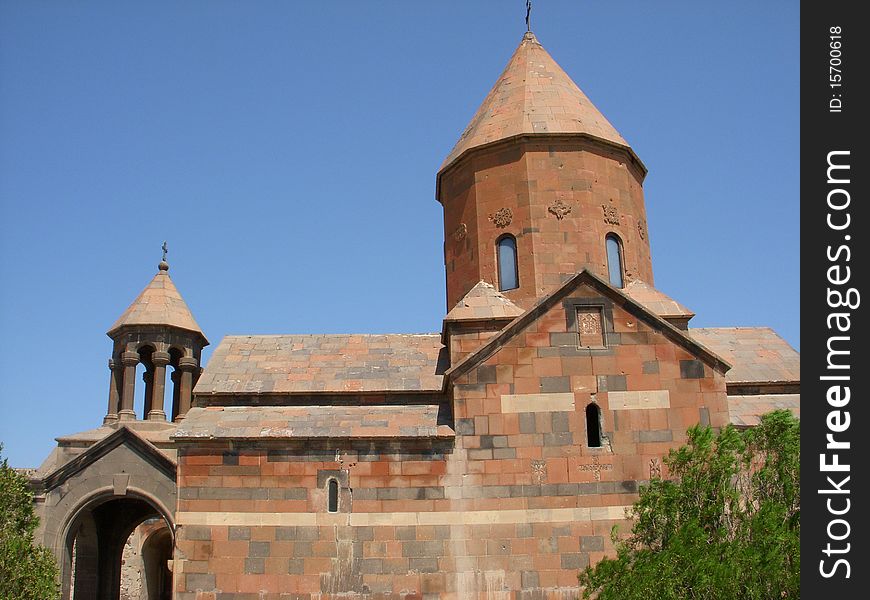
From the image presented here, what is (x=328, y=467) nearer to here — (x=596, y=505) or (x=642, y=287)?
(x=596, y=505)

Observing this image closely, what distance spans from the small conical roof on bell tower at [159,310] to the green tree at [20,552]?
179 inches

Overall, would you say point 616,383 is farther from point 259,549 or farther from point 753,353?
point 259,549

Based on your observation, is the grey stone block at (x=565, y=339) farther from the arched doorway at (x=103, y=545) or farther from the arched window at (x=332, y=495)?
the arched doorway at (x=103, y=545)

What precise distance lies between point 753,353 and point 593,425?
10.8ft

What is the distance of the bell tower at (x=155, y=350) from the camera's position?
13008mm

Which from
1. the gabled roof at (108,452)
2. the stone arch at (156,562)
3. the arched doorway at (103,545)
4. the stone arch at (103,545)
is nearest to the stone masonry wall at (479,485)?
the gabled roof at (108,452)

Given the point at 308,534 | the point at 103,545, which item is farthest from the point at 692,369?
the point at 103,545

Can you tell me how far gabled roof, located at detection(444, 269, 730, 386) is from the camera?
9.12m

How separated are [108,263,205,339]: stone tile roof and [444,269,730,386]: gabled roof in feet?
20.2

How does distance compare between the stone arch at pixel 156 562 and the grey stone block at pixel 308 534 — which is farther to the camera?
the stone arch at pixel 156 562

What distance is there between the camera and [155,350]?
43.8 ft

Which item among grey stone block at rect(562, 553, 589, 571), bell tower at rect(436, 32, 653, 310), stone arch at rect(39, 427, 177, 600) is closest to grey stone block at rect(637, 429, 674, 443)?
grey stone block at rect(562, 553, 589, 571)
